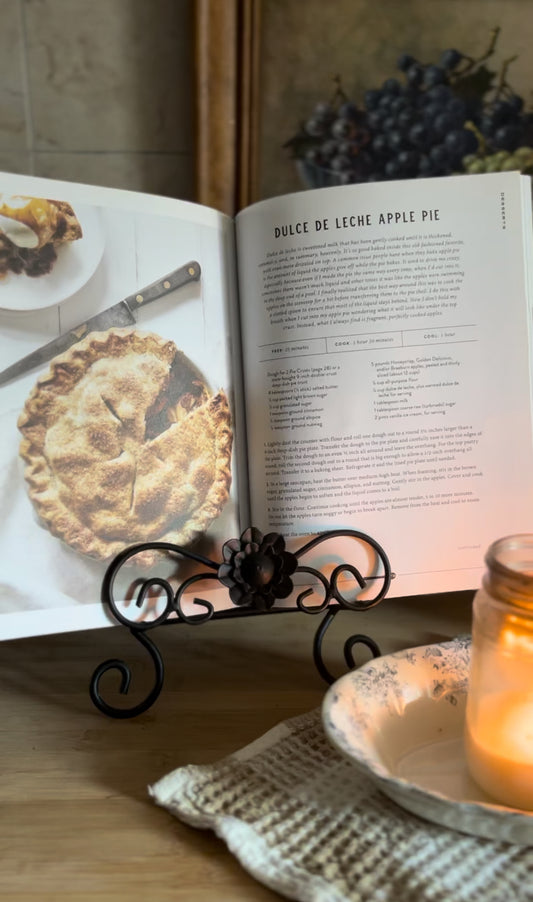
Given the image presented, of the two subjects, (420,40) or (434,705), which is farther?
(420,40)

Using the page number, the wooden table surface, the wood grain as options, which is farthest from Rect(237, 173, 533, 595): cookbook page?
the wood grain

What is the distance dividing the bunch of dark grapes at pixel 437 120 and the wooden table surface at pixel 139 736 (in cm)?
49

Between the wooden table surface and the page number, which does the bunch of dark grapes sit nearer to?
the page number

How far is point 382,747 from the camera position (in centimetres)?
46

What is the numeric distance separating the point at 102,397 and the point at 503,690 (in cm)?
34

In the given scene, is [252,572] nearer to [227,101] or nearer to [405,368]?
[405,368]

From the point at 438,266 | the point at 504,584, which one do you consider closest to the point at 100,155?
the point at 438,266

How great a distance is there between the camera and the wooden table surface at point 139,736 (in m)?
0.40

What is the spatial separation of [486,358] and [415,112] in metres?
0.39

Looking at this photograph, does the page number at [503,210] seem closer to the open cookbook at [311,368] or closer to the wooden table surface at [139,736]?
the open cookbook at [311,368]

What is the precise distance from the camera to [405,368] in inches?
23.3

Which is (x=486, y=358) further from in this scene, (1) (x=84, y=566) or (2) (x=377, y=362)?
(1) (x=84, y=566)

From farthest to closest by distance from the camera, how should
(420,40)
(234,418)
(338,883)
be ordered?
(420,40) → (234,418) → (338,883)

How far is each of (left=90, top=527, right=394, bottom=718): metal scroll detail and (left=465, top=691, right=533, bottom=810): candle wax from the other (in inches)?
6.5
